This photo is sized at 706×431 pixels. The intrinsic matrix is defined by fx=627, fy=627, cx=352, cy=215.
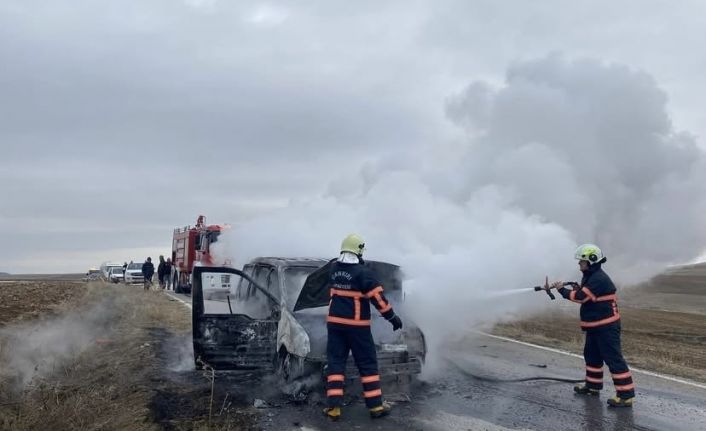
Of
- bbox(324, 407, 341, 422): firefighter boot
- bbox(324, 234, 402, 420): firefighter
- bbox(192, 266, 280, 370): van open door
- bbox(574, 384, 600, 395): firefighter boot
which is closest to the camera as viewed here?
bbox(324, 407, 341, 422): firefighter boot

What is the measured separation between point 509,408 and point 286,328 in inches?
104

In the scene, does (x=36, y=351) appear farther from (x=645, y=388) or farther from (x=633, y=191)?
(x=633, y=191)

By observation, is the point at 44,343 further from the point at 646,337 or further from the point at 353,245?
the point at 646,337

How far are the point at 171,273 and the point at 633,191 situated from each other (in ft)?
71.3

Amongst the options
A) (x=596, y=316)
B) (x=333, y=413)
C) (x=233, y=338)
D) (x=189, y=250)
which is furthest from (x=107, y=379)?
(x=189, y=250)

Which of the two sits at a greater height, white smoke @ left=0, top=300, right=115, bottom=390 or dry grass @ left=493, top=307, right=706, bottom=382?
white smoke @ left=0, top=300, right=115, bottom=390

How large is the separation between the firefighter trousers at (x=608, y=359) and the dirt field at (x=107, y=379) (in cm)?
396

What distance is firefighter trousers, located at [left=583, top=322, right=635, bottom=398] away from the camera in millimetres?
6816

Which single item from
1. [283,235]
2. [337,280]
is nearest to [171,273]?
[283,235]

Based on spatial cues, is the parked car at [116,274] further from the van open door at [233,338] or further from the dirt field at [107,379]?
the van open door at [233,338]

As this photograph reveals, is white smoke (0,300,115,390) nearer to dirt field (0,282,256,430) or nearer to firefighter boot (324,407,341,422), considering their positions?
dirt field (0,282,256,430)

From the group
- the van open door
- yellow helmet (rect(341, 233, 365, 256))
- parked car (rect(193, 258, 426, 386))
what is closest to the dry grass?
parked car (rect(193, 258, 426, 386))

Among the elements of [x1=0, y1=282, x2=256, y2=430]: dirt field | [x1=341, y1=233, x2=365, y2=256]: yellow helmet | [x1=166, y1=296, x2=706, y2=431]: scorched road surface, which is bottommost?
[x1=166, y1=296, x2=706, y2=431]: scorched road surface

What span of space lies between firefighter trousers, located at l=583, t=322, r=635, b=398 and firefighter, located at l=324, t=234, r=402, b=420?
2.53 meters
